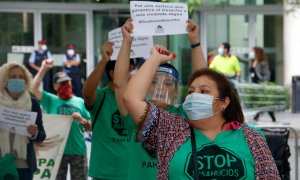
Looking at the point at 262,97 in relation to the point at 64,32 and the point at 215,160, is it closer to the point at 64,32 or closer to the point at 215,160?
the point at 64,32

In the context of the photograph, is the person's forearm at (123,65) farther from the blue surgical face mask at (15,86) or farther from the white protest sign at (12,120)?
the blue surgical face mask at (15,86)

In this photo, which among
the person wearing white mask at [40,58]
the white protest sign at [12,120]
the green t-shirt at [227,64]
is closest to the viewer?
the white protest sign at [12,120]

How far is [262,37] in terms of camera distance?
21.7 meters

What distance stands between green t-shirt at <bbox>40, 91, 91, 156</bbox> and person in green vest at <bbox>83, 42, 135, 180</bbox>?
1.80 m

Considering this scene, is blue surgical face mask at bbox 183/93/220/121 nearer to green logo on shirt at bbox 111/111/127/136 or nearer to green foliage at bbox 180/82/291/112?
green logo on shirt at bbox 111/111/127/136

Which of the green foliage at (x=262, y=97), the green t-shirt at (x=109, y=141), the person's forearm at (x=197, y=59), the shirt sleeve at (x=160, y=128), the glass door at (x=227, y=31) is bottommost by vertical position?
the green foliage at (x=262, y=97)

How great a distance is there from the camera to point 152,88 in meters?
4.16

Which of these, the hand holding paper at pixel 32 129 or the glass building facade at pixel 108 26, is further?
the glass building facade at pixel 108 26

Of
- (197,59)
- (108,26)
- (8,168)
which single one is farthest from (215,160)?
(108,26)

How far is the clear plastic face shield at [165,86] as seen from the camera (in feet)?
13.6

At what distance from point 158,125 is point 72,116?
13.2 ft

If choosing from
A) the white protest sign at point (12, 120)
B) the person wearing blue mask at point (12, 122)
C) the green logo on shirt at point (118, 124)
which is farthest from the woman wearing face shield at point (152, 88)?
the person wearing blue mask at point (12, 122)

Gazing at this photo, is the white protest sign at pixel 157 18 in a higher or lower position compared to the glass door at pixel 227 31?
lower

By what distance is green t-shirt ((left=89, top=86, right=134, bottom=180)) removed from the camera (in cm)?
545
